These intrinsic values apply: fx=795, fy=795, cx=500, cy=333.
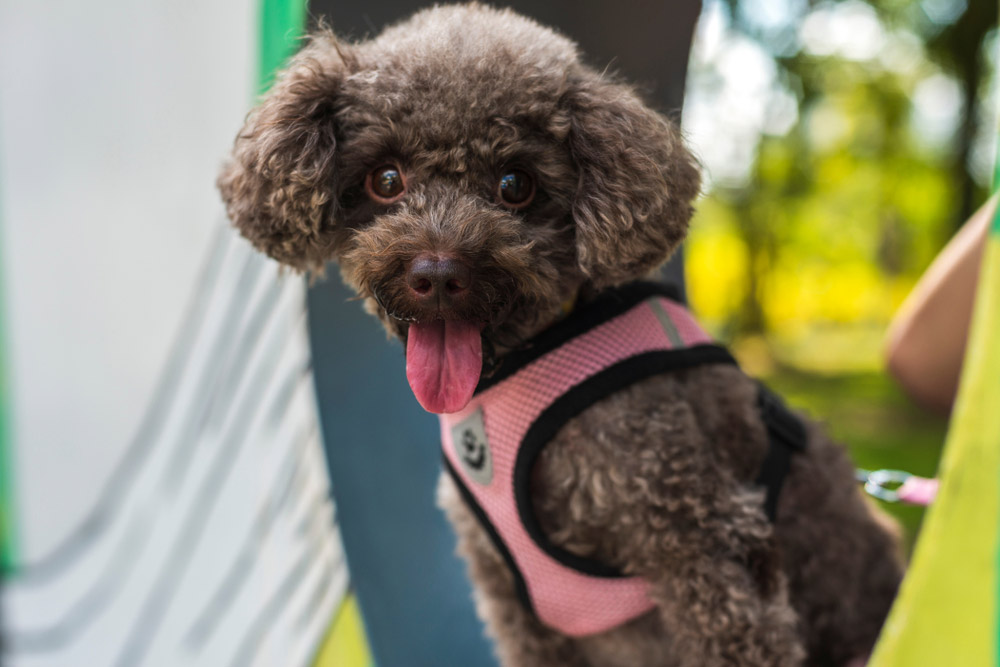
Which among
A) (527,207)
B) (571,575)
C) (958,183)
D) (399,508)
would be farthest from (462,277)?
(958,183)

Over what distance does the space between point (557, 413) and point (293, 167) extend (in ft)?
2.38

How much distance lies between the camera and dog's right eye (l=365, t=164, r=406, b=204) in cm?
160

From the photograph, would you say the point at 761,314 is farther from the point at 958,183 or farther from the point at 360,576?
the point at 360,576

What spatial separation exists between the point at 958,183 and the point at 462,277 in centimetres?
1175

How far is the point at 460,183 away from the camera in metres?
1.53

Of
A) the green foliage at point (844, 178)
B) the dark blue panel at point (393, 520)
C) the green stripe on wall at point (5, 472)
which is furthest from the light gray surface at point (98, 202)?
the green foliage at point (844, 178)

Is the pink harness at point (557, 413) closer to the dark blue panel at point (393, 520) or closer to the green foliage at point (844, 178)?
the dark blue panel at point (393, 520)

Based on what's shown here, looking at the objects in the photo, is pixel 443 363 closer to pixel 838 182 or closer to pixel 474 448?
pixel 474 448

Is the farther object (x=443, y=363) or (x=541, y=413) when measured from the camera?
(x=541, y=413)

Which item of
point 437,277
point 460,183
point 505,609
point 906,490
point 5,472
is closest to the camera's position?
point 437,277

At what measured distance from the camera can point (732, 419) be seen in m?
1.79

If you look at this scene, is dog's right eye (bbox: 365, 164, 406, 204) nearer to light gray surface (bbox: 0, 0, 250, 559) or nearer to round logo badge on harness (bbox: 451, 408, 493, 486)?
round logo badge on harness (bbox: 451, 408, 493, 486)

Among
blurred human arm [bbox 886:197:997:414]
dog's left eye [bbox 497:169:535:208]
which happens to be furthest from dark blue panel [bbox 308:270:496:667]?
blurred human arm [bbox 886:197:997:414]

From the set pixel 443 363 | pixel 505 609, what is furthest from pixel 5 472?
pixel 443 363
